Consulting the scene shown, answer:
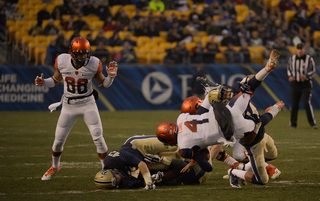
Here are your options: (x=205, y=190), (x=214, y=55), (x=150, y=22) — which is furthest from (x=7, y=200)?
(x=150, y=22)

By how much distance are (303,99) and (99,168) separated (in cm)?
594

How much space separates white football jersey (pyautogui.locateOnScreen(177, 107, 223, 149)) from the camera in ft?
18.9

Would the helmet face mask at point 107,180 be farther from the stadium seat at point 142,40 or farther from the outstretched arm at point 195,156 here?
the stadium seat at point 142,40

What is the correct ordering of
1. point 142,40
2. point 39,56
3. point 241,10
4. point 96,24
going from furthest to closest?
1. point 241,10
2. point 96,24
3. point 142,40
4. point 39,56

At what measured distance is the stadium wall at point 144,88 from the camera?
16.2 meters

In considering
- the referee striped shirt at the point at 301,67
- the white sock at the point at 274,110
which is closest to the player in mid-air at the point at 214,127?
the white sock at the point at 274,110

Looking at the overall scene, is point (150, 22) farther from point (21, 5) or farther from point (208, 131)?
point (208, 131)

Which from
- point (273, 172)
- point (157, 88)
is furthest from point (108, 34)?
point (273, 172)

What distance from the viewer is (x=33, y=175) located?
7152 millimetres

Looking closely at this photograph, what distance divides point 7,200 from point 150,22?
43.2 ft

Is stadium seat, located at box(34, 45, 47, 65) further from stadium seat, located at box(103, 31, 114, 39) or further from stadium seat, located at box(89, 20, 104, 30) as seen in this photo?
stadium seat, located at box(89, 20, 104, 30)

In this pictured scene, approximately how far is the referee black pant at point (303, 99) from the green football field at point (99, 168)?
24 centimetres

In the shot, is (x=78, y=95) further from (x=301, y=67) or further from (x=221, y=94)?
(x=301, y=67)

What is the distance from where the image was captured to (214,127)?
18.9ft
